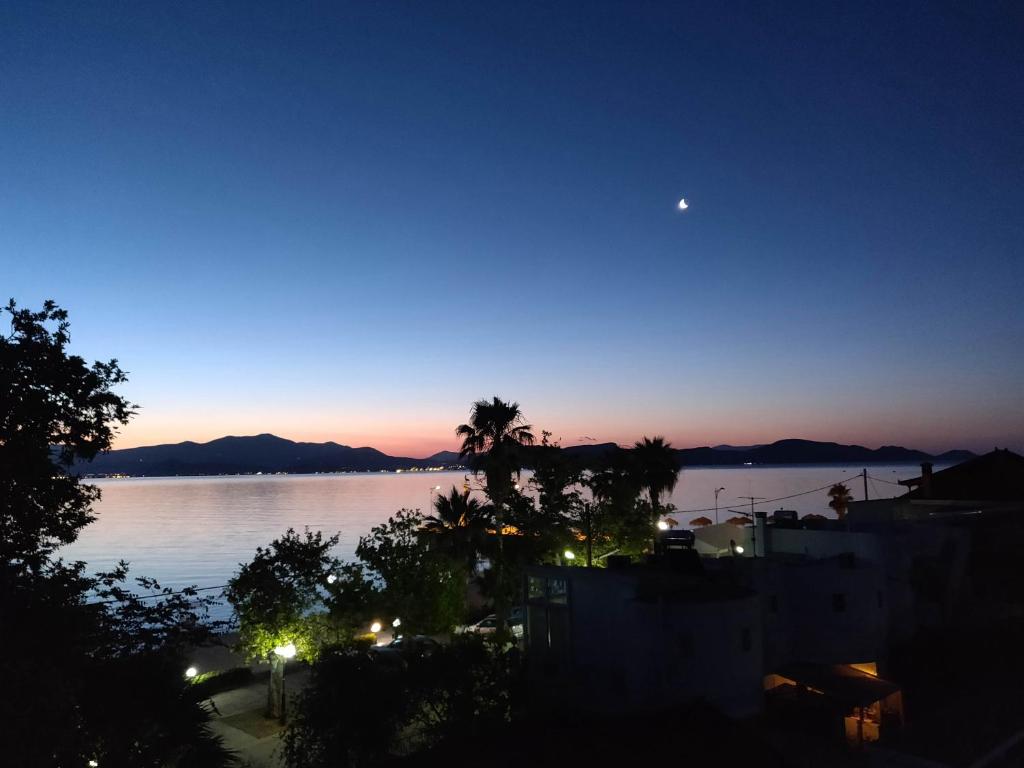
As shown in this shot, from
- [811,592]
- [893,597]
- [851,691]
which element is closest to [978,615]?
[893,597]

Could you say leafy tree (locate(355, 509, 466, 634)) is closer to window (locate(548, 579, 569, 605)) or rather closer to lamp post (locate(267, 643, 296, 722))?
lamp post (locate(267, 643, 296, 722))

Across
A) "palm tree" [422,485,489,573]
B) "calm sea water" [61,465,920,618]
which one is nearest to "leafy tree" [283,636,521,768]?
"palm tree" [422,485,489,573]

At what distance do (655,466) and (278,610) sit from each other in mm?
27057

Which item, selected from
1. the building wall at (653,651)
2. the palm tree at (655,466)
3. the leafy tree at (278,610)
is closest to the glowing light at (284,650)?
the leafy tree at (278,610)

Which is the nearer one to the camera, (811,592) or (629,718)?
(629,718)

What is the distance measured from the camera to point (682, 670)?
66.0 feet

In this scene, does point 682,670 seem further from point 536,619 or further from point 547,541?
point 547,541

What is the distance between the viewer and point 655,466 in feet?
146

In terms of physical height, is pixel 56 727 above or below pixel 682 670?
above

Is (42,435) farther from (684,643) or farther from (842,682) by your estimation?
(842,682)

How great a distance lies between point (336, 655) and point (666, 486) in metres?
28.9

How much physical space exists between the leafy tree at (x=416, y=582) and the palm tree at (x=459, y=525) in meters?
1.84

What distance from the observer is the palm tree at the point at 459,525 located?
33.2m

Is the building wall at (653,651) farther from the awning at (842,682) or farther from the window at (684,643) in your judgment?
the awning at (842,682)
